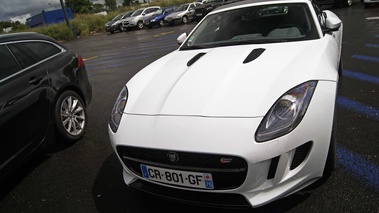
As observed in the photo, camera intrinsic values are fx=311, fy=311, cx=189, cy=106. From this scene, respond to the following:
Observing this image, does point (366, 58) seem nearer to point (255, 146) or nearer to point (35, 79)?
point (255, 146)

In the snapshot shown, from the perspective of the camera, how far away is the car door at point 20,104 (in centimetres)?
277

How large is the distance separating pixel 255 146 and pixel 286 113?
0.33 m

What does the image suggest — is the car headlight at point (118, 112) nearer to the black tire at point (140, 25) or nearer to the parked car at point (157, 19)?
the parked car at point (157, 19)

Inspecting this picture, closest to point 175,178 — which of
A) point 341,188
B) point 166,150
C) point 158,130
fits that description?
point 166,150

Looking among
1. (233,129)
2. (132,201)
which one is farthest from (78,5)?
(233,129)

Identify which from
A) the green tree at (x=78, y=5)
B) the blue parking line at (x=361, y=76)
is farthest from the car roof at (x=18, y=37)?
the green tree at (x=78, y=5)

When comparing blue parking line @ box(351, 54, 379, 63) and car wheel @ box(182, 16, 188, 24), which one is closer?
blue parking line @ box(351, 54, 379, 63)

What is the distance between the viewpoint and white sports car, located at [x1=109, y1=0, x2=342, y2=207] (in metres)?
1.92

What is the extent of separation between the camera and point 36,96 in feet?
10.5

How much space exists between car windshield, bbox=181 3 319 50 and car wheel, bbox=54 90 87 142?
4.97 feet

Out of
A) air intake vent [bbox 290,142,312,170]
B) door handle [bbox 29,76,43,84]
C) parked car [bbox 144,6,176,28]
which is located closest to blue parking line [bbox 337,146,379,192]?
air intake vent [bbox 290,142,312,170]

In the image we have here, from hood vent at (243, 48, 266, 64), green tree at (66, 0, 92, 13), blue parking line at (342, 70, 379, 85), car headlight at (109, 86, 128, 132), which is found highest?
hood vent at (243, 48, 266, 64)

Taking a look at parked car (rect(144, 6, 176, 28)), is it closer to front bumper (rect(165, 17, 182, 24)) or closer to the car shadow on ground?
front bumper (rect(165, 17, 182, 24))

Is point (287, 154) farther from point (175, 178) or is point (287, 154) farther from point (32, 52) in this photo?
point (32, 52)
